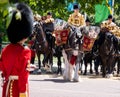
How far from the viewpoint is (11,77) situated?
554 cm

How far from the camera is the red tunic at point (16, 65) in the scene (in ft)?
17.9

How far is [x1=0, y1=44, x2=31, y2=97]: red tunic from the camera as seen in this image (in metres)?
5.45

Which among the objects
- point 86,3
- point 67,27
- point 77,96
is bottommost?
point 77,96

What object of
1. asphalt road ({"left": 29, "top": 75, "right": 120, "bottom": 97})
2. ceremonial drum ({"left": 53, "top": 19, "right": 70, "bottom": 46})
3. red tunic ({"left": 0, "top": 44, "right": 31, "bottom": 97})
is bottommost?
asphalt road ({"left": 29, "top": 75, "right": 120, "bottom": 97})

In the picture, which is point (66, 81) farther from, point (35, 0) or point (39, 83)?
point (35, 0)

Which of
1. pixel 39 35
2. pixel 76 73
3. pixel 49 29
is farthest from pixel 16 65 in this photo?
pixel 49 29

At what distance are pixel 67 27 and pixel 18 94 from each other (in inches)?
362

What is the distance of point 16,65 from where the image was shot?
215 inches

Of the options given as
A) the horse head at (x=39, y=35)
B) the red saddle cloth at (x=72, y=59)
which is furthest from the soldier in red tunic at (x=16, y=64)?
the horse head at (x=39, y=35)

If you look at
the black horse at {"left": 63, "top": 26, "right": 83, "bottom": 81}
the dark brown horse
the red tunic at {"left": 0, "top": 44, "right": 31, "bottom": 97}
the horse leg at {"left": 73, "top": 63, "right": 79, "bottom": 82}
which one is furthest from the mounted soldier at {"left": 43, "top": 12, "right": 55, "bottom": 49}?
the red tunic at {"left": 0, "top": 44, "right": 31, "bottom": 97}

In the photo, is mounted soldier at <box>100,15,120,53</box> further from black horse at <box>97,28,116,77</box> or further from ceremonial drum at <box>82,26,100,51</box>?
ceremonial drum at <box>82,26,100,51</box>

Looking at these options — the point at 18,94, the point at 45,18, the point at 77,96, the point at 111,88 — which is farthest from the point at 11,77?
the point at 45,18

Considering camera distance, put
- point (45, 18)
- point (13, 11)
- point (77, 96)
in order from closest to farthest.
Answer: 1. point (13, 11)
2. point (77, 96)
3. point (45, 18)

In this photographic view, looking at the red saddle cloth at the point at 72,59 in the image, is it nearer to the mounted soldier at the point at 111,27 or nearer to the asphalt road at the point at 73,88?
the asphalt road at the point at 73,88
